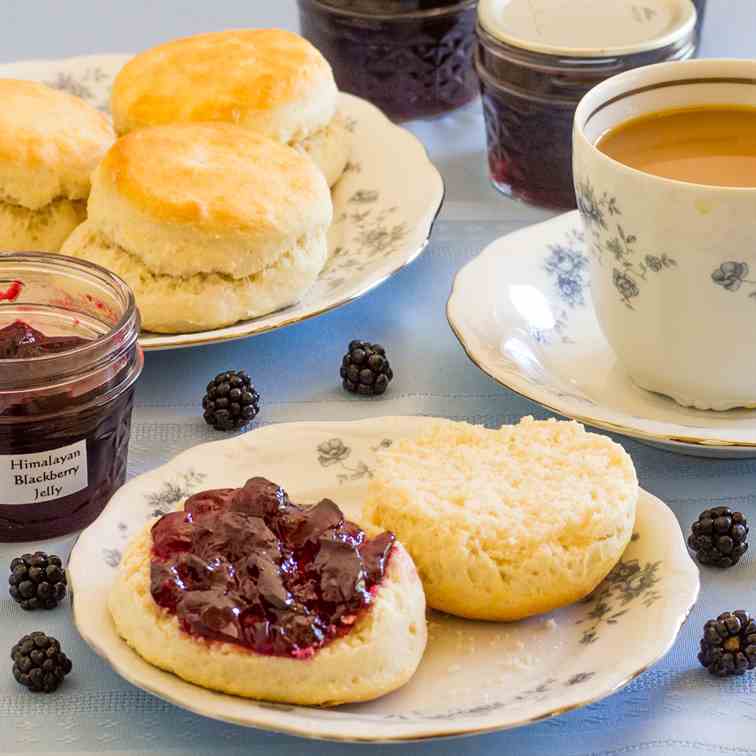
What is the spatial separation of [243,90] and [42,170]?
363 mm

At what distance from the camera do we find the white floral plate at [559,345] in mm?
1704

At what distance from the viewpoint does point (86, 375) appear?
5.34 feet

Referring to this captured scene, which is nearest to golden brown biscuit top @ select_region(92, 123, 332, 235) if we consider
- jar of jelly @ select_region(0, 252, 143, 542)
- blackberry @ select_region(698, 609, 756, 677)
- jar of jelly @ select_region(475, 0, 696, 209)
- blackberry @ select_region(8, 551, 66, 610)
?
jar of jelly @ select_region(0, 252, 143, 542)

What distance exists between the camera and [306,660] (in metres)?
1.29

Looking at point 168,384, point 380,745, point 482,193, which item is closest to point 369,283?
point 168,384

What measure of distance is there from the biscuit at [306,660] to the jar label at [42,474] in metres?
0.29

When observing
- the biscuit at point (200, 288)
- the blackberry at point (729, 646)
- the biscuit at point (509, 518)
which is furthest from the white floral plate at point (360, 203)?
the blackberry at point (729, 646)

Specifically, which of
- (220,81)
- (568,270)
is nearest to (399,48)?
(220,81)

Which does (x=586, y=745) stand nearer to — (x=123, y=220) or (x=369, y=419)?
(x=369, y=419)

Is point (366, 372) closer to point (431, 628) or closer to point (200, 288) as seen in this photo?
point (200, 288)

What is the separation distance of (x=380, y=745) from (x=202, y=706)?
19cm

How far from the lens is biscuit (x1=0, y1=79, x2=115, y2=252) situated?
2.09 m

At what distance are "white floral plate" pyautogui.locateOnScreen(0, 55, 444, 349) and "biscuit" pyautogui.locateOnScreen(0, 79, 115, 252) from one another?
29 centimetres

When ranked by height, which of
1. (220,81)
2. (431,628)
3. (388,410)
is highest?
(220,81)
